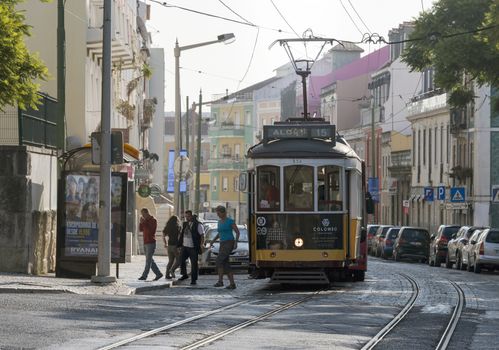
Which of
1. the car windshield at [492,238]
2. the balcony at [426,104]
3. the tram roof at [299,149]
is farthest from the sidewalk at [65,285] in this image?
the balcony at [426,104]

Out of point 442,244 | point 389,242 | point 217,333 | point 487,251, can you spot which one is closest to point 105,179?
point 217,333

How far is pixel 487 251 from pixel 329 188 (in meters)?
18.7

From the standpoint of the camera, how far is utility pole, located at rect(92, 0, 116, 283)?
29531 mm

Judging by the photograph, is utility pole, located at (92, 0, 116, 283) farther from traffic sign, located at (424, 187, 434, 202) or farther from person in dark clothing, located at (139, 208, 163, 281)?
traffic sign, located at (424, 187, 434, 202)

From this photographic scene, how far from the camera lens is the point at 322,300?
1094 inches

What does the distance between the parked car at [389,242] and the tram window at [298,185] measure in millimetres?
39938

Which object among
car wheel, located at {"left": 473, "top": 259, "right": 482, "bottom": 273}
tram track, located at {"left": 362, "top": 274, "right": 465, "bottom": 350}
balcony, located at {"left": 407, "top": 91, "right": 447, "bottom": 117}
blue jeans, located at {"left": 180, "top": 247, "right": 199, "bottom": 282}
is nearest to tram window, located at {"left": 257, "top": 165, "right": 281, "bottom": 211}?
tram track, located at {"left": 362, "top": 274, "right": 465, "bottom": 350}

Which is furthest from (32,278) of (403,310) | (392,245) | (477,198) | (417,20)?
(477,198)

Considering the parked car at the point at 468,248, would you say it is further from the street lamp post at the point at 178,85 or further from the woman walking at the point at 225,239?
the woman walking at the point at 225,239

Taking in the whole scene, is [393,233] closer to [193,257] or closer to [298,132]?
[193,257]

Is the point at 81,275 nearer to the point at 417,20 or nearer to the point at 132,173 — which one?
the point at 132,173

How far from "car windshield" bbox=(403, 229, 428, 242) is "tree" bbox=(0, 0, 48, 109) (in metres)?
40.1

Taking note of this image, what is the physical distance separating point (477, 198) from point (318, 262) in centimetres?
5016

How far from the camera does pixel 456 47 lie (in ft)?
167
